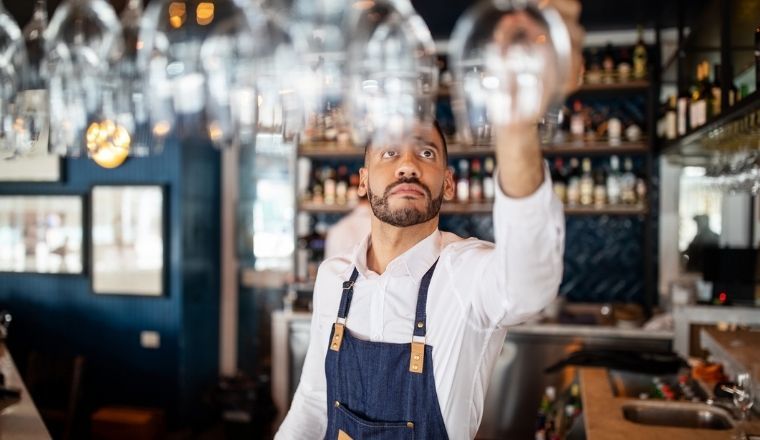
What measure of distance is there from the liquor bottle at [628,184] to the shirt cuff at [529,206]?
4.01 m

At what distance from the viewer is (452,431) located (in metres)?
1.57

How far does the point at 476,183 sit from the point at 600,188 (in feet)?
3.05

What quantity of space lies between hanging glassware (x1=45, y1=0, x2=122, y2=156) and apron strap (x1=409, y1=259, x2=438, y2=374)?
37.3 inches

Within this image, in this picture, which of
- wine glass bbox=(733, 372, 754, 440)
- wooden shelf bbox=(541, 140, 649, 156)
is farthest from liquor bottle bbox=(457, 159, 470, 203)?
wine glass bbox=(733, 372, 754, 440)

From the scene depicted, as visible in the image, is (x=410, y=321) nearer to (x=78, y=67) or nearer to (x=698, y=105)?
(x=78, y=67)

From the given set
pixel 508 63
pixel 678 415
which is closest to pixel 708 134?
pixel 678 415

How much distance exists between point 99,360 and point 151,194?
1438mm

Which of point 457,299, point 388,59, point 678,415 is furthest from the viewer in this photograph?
point 678,415

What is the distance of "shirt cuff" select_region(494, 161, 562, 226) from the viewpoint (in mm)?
1104

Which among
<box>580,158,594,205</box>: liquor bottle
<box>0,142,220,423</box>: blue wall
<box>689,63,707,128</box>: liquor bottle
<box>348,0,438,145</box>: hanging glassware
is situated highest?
<box>689,63,707,128</box>: liquor bottle

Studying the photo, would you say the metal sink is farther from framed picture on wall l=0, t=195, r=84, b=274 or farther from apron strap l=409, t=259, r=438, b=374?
framed picture on wall l=0, t=195, r=84, b=274

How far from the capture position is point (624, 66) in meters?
4.89

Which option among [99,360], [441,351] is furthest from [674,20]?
[99,360]

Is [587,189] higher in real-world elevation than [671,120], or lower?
lower
